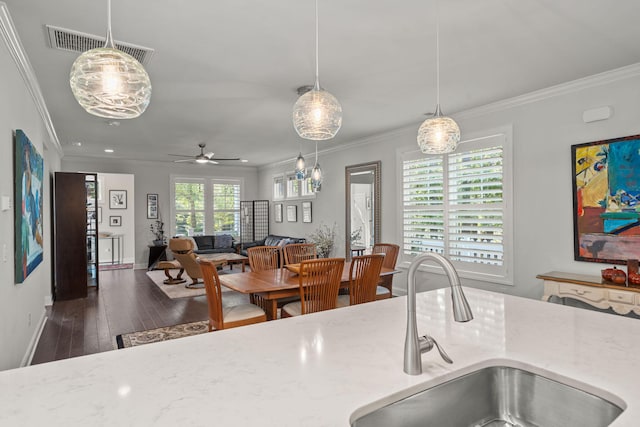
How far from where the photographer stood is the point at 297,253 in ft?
15.4

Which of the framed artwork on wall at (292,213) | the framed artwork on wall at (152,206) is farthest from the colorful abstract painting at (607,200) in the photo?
the framed artwork on wall at (152,206)

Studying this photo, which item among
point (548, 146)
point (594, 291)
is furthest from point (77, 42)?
point (594, 291)

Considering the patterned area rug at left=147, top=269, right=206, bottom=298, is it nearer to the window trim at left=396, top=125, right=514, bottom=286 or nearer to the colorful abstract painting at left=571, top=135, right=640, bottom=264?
the window trim at left=396, top=125, right=514, bottom=286

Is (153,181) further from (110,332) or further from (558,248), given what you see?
(558,248)

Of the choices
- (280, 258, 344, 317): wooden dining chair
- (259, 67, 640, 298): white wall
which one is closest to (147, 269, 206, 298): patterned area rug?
(280, 258, 344, 317): wooden dining chair

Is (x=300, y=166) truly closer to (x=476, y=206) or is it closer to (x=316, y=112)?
(x=476, y=206)

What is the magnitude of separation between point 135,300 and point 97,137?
117 inches

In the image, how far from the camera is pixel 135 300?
5762mm

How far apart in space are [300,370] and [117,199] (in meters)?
10.2

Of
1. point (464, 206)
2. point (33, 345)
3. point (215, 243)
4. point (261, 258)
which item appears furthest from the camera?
point (215, 243)

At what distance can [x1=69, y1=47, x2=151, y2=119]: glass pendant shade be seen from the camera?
1386 mm

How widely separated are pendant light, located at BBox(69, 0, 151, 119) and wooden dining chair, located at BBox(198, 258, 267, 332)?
1.63 meters

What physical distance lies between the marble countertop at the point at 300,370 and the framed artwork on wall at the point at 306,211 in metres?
6.67

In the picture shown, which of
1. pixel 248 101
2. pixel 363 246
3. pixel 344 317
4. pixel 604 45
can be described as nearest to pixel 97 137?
pixel 248 101
